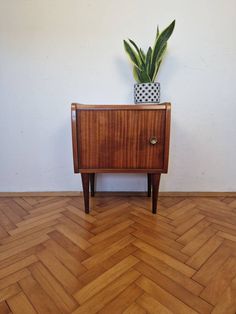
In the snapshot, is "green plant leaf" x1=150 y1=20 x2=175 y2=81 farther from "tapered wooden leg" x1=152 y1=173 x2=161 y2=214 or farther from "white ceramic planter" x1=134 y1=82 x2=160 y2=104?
"tapered wooden leg" x1=152 y1=173 x2=161 y2=214

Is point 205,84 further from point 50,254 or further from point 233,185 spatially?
point 50,254

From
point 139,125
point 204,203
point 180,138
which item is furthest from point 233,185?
point 139,125

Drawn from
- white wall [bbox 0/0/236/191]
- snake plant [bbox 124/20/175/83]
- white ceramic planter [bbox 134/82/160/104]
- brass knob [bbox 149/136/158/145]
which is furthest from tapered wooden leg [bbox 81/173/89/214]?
snake plant [bbox 124/20/175/83]

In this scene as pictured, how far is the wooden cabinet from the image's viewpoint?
89 centimetres

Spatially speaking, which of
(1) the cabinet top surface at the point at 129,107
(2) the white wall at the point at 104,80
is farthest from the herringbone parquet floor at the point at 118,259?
(1) the cabinet top surface at the point at 129,107

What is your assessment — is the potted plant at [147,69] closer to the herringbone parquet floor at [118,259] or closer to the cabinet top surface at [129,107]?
the cabinet top surface at [129,107]

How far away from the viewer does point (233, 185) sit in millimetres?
1292

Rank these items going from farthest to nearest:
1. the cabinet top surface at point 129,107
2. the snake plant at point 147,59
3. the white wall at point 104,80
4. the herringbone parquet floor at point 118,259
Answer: the white wall at point 104,80, the snake plant at point 147,59, the cabinet top surface at point 129,107, the herringbone parquet floor at point 118,259

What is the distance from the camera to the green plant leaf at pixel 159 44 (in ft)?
3.05

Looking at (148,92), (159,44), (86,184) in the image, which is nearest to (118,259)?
(86,184)

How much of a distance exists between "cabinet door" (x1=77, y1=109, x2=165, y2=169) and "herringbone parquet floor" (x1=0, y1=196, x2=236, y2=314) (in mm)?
313

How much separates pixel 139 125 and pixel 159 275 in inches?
24.8

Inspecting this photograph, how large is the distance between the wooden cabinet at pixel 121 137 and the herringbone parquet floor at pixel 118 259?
11.4 inches

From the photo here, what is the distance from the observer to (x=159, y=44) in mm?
958
